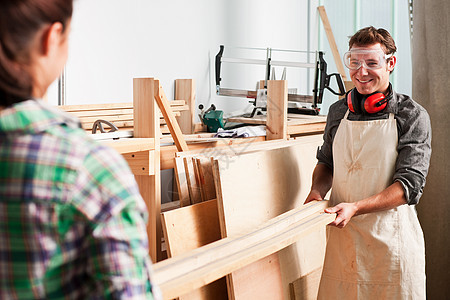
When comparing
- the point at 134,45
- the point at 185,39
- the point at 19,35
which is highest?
the point at 185,39

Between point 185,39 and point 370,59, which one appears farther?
point 185,39

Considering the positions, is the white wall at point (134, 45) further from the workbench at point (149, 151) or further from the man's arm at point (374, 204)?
the man's arm at point (374, 204)

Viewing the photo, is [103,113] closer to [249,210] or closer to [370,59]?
[249,210]

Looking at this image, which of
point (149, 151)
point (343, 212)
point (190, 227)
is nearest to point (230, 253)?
point (190, 227)

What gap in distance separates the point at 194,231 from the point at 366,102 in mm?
1064

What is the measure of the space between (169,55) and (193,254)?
8.48 ft

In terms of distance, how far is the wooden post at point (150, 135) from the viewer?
2.73 metres

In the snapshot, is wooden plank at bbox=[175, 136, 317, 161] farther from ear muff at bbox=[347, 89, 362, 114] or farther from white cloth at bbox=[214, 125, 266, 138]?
ear muff at bbox=[347, 89, 362, 114]

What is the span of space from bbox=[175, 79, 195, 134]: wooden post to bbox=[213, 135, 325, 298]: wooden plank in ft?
3.29

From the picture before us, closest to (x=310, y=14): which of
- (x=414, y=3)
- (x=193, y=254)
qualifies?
(x=414, y=3)

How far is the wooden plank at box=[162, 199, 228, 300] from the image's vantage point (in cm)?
253

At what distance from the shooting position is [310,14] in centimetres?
591

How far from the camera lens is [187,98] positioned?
166 inches

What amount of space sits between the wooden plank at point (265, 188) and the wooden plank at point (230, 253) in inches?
9.6
